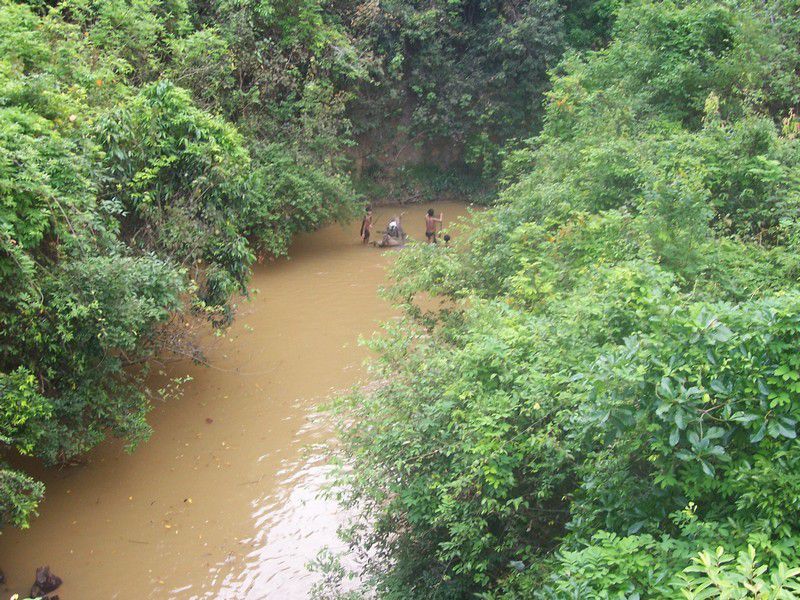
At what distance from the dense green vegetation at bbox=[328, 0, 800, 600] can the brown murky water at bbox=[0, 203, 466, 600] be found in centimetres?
148

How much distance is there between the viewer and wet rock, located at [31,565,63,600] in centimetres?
658

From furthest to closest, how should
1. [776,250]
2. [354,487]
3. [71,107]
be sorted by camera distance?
1. [71,107]
2. [776,250]
3. [354,487]

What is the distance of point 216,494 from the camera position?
7.96 metres

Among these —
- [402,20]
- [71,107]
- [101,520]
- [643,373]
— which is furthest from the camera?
[402,20]

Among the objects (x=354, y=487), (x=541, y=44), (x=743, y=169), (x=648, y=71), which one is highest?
(x=541, y=44)

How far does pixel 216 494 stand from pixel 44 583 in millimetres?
1919

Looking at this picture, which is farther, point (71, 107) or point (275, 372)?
point (275, 372)

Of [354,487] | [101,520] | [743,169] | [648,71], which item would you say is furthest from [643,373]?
[648,71]

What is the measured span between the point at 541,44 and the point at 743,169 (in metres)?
10.9

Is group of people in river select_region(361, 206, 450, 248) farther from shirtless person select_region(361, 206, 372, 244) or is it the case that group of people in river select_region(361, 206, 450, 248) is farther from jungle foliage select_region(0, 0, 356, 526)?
jungle foliage select_region(0, 0, 356, 526)

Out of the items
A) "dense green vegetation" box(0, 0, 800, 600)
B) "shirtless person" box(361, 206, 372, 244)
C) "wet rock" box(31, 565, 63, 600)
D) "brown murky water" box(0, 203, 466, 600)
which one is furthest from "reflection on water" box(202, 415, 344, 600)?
"shirtless person" box(361, 206, 372, 244)

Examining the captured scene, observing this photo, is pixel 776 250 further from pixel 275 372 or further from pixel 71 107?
pixel 71 107

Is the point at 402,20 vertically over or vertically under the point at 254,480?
over

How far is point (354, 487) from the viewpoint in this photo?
18.7ft
